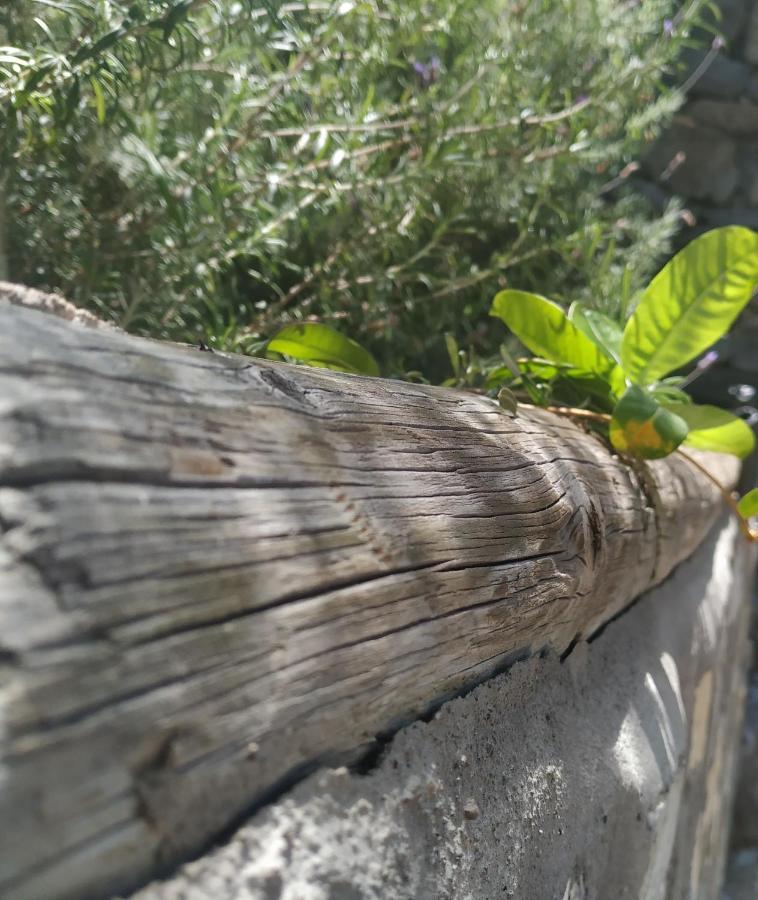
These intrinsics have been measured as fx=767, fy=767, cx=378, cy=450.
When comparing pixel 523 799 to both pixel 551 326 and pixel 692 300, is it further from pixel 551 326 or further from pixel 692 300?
pixel 692 300

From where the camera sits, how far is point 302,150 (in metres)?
1.54

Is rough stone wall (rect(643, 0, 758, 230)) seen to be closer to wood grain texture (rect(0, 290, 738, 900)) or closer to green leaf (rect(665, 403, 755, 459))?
green leaf (rect(665, 403, 755, 459))

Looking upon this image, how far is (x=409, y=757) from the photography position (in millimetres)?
573

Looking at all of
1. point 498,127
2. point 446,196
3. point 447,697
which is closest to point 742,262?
point 498,127

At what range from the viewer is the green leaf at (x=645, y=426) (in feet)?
3.47

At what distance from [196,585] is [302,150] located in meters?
1.32

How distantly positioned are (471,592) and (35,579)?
0.37m

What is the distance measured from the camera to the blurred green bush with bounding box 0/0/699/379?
1.21m

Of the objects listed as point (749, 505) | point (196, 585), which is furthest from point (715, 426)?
point (196, 585)

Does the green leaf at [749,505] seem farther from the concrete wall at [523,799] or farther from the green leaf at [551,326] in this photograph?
the green leaf at [551,326]

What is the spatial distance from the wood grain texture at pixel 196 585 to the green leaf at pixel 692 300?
70 cm

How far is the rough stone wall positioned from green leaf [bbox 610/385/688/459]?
2.61 m

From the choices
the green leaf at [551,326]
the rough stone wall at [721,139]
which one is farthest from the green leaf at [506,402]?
the rough stone wall at [721,139]

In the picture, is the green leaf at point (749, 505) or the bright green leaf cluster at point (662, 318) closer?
the bright green leaf cluster at point (662, 318)
